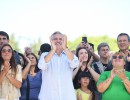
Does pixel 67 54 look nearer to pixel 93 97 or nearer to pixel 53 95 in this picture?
pixel 53 95

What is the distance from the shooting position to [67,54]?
651 cm

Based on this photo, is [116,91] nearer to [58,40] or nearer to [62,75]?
[62,75]

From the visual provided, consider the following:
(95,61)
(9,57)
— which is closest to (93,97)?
(95,61)

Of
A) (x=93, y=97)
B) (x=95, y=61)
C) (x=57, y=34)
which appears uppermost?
(x=57, y=34)

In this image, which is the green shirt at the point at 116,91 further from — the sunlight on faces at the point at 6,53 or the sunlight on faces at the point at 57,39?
the sunlight on faces at the point at 6,53

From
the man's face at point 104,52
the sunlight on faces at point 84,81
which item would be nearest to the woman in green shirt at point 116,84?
the sunlight on faces at point 84,81

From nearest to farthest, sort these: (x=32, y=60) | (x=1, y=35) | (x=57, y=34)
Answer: (x=57, y=34) < (x=1, y=35) < (x=32, y=60)

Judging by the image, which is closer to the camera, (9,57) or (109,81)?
(109,81)

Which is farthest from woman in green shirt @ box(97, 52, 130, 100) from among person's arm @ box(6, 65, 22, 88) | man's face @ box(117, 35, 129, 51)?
person's arm @ box(6, 65, 22, 88)

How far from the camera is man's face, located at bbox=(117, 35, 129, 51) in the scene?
7.49 meters

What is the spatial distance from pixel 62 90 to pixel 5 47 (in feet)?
4.97

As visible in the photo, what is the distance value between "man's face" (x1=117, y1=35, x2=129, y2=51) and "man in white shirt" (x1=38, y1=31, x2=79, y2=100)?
1447 mm

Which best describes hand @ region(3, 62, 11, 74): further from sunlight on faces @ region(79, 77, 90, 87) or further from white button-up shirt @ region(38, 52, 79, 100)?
sunlight on faces @ region(79, 77, 90, 87)

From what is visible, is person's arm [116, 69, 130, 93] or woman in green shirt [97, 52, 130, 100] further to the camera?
woman in green shirt [97, 52, 130, 100]
